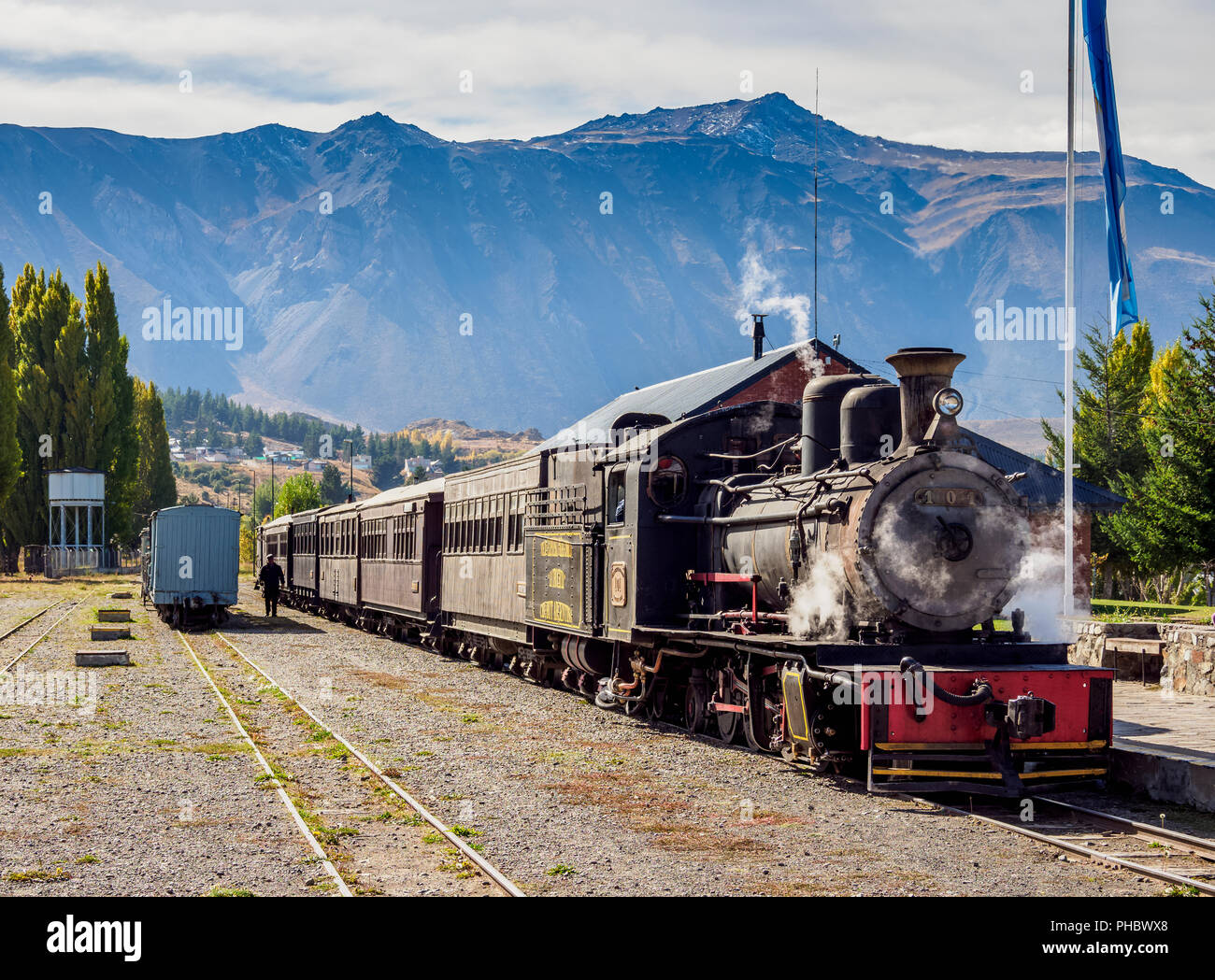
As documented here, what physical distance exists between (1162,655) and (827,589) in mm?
10412

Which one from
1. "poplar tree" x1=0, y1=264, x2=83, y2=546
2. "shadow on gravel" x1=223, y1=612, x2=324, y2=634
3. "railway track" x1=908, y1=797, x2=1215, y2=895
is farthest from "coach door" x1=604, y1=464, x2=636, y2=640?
"poplar tree" x1=0, y1=264, x2=83, y2=546

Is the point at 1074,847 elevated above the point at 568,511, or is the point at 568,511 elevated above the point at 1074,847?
the point at 568,511

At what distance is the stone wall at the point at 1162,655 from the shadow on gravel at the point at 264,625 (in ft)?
67.1

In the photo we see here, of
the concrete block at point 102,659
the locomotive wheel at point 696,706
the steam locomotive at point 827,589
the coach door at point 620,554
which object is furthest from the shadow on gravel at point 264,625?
the locomotive wheel at point 696,706

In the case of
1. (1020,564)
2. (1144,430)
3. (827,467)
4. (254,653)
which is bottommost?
(254,653)

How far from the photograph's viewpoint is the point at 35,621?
33000 millimetres

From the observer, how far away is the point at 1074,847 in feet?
26.1

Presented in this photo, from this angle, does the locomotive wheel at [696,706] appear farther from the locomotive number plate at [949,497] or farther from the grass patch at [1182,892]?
the grass patch at [1182,892]

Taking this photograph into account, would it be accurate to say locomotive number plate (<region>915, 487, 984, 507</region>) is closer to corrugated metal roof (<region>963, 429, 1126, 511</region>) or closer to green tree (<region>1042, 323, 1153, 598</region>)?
corrugated metal roof (<region>963, 429, 1126, 511</region>)

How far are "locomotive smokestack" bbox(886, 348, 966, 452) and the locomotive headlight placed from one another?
6 centimetres

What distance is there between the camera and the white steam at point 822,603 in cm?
1058

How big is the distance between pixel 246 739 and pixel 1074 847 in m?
8.79
